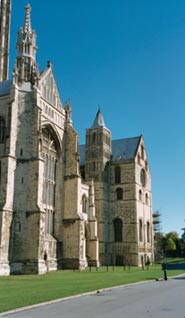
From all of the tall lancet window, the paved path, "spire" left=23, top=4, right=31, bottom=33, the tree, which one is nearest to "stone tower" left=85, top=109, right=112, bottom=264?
the tall lancet window

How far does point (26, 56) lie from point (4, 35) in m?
24.0

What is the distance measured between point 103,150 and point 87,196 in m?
9.23

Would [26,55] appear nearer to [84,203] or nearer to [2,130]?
[2,130]

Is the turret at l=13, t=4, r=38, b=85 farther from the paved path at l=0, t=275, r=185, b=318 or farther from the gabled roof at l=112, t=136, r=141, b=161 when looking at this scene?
the paved path at l=0, t=275, r=185, b=318

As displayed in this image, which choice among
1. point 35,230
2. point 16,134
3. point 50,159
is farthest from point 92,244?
point 16,134

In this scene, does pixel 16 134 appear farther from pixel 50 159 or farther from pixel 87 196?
pixel 87 196

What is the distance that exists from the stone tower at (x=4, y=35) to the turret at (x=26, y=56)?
15.3 metres

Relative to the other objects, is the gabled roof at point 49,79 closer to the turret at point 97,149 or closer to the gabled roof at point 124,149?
the turret at point 97,149

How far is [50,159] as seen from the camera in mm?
43469

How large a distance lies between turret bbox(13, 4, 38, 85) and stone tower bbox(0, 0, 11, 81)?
50.3 feet

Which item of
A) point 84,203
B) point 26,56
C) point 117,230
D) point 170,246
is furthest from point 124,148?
point 170,246

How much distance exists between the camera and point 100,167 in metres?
57.1

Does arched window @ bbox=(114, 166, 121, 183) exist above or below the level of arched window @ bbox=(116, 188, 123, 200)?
above

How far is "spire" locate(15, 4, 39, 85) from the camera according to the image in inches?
1585
